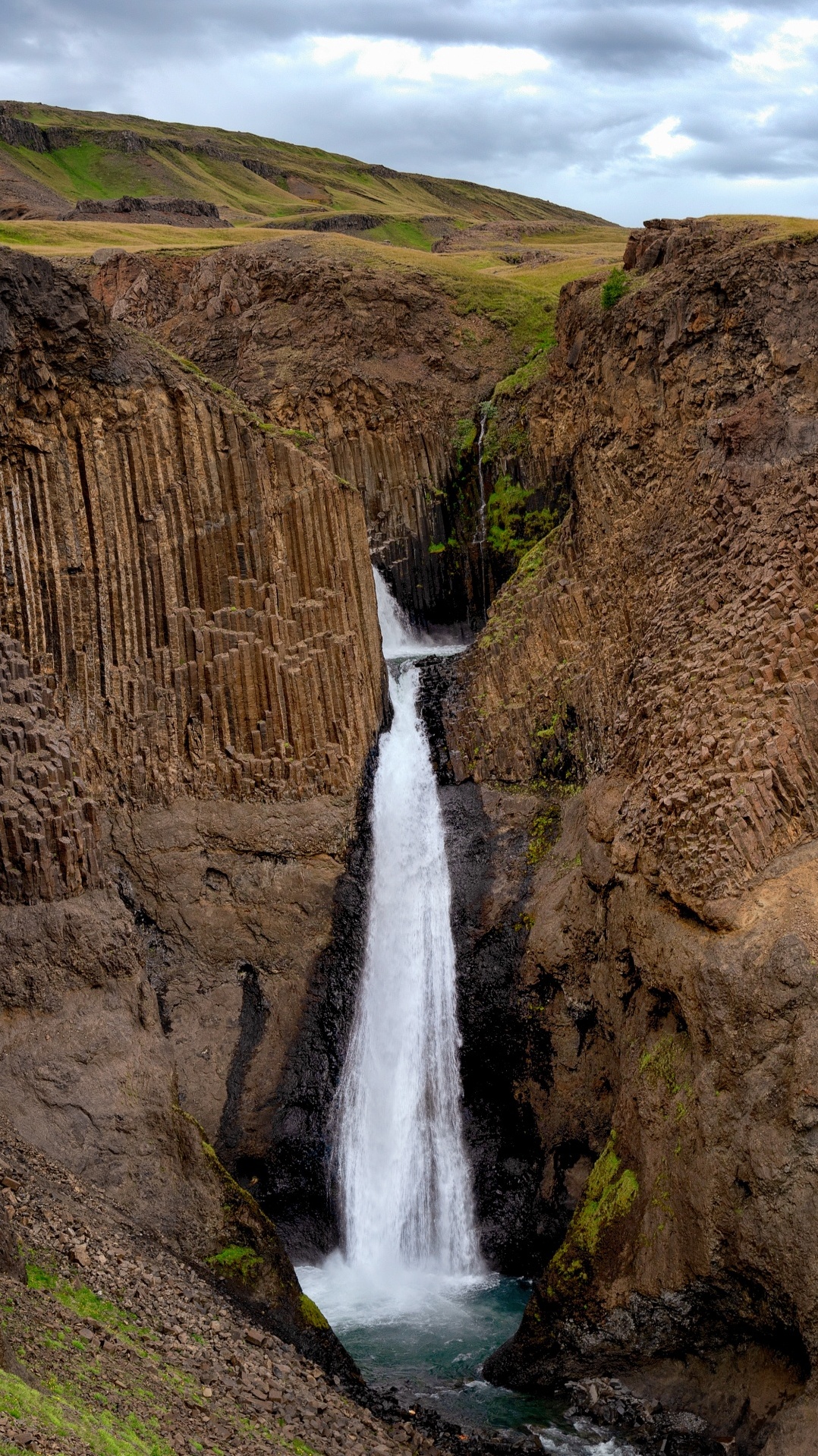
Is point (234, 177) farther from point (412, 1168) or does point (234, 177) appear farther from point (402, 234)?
point (412, 1168)

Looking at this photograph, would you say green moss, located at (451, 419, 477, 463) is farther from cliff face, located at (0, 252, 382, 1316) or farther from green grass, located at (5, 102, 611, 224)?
green grass, located at (5, 102, 611, 224)

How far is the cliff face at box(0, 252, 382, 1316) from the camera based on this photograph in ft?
68.7

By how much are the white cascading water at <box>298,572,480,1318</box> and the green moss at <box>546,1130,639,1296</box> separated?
298cm

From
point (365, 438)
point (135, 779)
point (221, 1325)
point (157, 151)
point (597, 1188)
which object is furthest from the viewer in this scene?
point (157, 151)

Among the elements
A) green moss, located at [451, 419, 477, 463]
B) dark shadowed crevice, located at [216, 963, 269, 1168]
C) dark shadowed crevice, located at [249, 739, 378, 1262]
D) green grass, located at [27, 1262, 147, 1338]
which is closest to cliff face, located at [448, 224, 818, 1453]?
dark shadowed crevice, located at [249, 739, 378, 1262]

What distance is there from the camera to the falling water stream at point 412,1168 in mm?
17875

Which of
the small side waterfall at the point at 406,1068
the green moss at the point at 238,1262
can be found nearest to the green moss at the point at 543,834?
the small side waterfall at the point at 406,1068

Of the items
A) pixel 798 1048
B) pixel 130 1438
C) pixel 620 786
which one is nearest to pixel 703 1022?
pixel 798 1048

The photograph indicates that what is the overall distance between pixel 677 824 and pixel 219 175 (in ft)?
282

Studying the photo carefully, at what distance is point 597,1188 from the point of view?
61.7 ft

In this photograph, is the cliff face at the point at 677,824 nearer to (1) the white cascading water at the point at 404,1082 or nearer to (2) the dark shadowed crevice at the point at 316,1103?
(1) the white cascading water at the point at 404,1082

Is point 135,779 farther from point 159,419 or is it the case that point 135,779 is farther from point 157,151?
point 157,151

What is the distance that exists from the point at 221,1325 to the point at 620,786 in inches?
409

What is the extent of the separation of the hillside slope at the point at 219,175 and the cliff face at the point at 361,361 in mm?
39051
